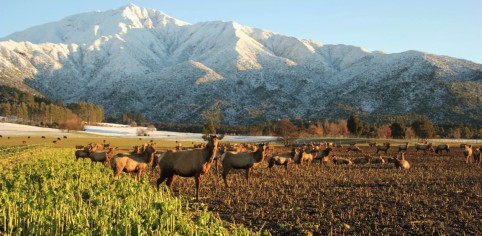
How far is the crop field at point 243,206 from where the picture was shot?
1064cm

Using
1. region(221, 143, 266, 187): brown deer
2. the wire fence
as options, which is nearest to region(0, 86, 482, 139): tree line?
the wire fence

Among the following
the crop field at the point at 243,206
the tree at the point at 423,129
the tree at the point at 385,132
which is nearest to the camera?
the crop field at the point at 243,206

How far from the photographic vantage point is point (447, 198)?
62.8ft

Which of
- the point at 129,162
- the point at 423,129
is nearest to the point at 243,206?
the point at 129,162

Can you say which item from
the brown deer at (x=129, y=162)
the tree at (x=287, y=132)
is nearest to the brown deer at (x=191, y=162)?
the brown deer at (x=129, y=162)

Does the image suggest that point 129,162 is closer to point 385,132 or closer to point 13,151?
point 13,151

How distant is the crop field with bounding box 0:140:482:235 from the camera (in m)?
10.6

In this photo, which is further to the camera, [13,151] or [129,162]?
[13,151]

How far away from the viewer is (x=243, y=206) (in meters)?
17.6

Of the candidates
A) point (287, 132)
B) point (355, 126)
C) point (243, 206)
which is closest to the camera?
point (243, 206)

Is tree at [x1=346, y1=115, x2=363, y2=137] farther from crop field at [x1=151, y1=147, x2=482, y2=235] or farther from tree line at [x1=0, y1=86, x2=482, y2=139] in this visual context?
crop field at [x1=151, y1=147, x2=482, y2=235]

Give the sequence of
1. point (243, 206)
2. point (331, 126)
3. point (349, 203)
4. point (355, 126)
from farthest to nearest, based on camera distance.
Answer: point (331, 126) → point (355, 126) → point (349, 203) → point (243, 206)

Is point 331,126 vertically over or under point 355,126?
over

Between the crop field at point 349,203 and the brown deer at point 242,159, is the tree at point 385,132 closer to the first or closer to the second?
the crop field at point 349,203
